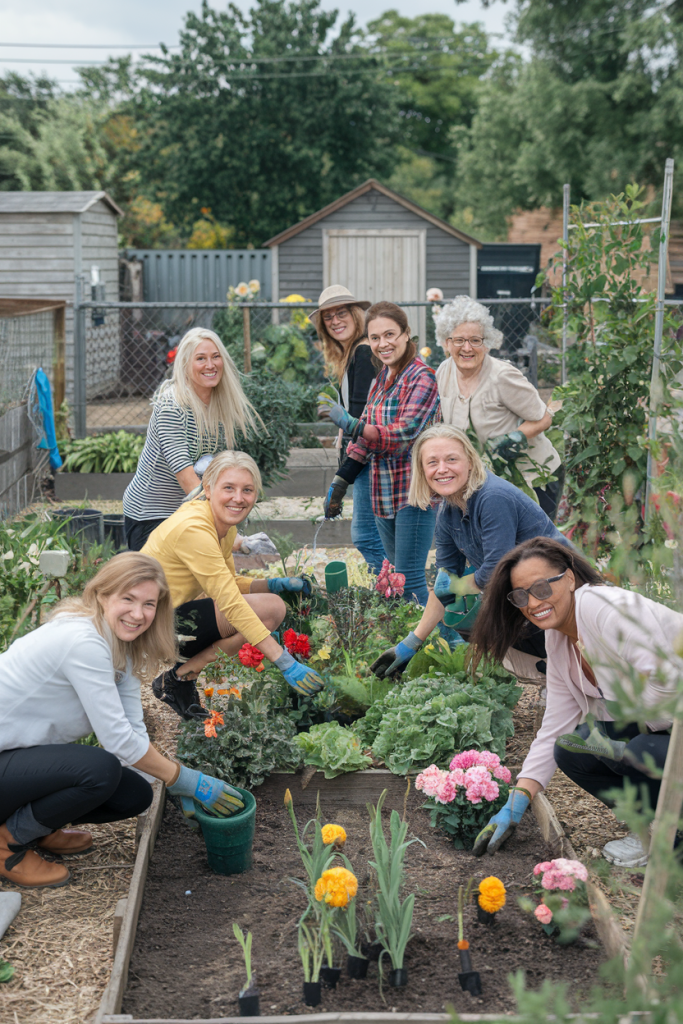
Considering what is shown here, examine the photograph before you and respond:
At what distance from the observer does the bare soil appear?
6.41 ft

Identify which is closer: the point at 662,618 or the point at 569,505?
the point at 662,618

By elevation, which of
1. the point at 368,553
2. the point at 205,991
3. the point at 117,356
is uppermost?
the point at 117,356

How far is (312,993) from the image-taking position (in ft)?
6.29

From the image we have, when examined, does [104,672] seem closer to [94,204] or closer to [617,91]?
[94,204]

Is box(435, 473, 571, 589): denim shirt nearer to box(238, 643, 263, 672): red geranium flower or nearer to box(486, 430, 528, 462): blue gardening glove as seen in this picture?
box(486, 430, 528, 462): blue gardening glove

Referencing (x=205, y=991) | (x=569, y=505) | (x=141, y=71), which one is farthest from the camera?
(x=141, y=71)

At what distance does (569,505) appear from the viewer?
198 inches

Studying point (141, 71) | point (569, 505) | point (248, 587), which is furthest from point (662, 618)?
point (141, 71)

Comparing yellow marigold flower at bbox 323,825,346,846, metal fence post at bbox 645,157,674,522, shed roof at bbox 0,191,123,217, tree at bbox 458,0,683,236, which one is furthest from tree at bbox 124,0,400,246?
yellow marigold flower at bbox 323,825,346,846

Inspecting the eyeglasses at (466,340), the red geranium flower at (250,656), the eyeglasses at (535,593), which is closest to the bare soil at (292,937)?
the red geranium flower at (250,656)

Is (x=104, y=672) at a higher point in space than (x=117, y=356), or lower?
lower

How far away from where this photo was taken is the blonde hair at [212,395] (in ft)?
11.6

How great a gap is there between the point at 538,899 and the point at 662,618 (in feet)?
2.49

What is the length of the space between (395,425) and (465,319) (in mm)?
518
